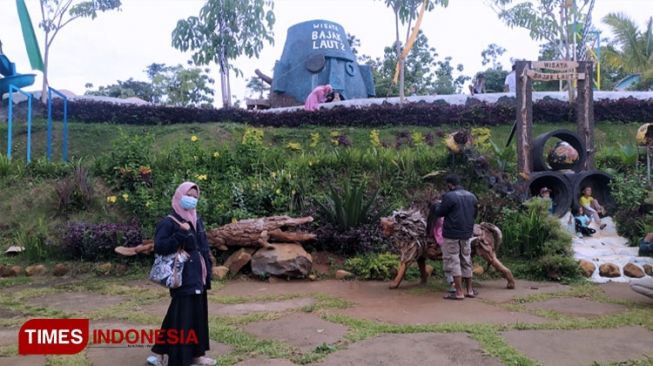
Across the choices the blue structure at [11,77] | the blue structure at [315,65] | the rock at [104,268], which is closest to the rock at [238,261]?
the rock at [104,268]

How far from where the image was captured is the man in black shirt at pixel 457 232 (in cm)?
573

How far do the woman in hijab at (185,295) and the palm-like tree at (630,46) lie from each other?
19239 millimetres

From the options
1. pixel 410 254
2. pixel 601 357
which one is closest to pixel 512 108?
pixel 410 254

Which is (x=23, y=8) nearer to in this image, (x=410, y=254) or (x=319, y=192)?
(x=319, y=192)

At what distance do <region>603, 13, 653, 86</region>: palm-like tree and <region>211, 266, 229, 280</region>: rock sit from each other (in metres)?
17.3

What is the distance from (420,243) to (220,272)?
8.21ft

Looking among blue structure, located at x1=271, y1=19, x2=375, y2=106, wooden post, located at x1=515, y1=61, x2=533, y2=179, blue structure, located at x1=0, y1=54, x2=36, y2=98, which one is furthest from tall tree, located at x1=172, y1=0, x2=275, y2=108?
wooden post, located at x1=515, y1=61, x2=533, y2=179

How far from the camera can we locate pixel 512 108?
1482 cm

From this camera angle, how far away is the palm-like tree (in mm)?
19031

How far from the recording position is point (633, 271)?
682 cm

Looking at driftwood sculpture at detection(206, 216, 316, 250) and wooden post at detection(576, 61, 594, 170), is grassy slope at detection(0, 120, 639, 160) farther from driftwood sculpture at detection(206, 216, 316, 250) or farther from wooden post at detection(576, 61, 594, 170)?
driftwood sculpture at detection(206, 216, 316, 250)

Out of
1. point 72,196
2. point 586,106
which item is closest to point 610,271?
point 586,106

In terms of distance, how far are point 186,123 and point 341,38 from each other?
8.65m

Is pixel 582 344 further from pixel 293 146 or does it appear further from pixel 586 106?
pixel 293 146
